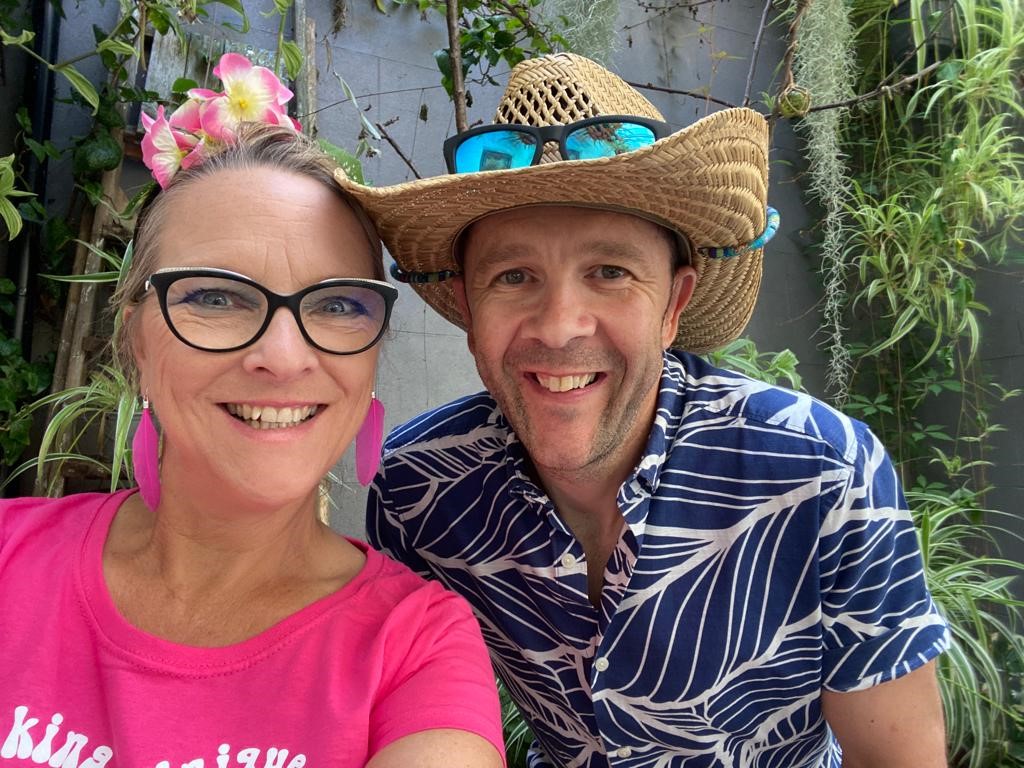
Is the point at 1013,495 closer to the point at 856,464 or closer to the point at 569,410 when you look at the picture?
the point at 856,464

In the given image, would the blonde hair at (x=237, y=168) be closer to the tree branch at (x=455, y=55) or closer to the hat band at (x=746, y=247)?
the hat band at (x=746, y=247)

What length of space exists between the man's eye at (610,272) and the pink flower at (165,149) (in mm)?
681

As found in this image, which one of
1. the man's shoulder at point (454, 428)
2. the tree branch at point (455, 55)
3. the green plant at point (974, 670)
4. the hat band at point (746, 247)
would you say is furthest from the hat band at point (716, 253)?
the green plant at point (974, 670)

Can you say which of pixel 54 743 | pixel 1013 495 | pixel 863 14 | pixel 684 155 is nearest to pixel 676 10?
pixel 863 14

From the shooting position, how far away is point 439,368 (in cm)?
308

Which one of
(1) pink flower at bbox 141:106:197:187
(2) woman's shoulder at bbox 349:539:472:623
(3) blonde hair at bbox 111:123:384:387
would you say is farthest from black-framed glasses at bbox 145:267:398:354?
(2) woman's shoulder at bbox 349:539:472:623

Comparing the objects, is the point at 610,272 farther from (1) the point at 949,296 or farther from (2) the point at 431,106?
(1) the point at 949,296

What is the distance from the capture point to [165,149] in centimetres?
121

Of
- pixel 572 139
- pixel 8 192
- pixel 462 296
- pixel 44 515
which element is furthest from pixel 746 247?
pixel 8 192

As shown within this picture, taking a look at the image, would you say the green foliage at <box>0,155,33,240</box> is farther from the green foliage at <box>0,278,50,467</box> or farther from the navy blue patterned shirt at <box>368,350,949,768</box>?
the navy blue patterned shirt at <box>368,350,949,768</box>

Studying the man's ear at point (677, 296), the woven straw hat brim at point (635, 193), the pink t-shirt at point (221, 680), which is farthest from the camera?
the man's ear at point (677, 296)

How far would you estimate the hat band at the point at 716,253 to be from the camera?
152cm

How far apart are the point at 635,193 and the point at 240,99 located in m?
0.66

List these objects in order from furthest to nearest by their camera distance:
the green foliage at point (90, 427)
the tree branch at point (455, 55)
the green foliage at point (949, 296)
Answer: the green foliage at point (949, 296)
the tree branch at point (455, 55)
the green foliage at point (90, 427)
